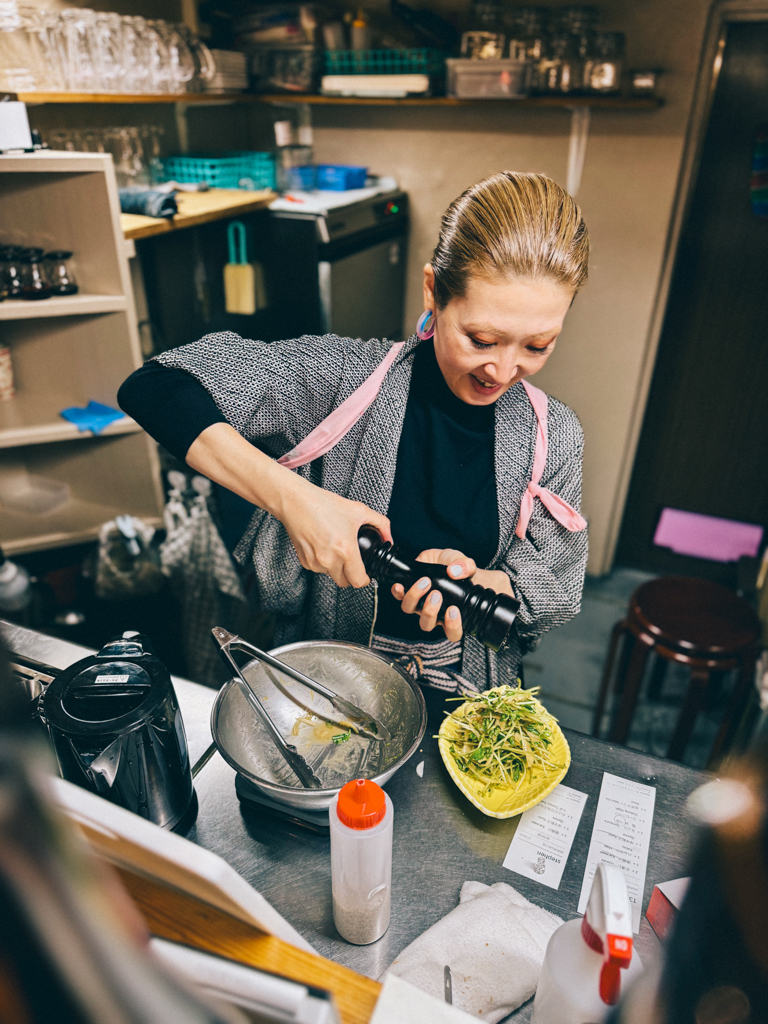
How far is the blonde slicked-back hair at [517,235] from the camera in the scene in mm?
1090

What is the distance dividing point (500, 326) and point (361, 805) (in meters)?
0.79

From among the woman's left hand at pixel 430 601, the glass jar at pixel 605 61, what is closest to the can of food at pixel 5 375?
the woman's left hand at pixel 430 601

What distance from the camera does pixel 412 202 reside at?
3229 mm

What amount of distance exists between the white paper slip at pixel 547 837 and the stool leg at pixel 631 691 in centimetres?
129

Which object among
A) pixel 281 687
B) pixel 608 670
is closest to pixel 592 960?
pixel 281 687

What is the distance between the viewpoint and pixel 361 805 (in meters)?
0.75

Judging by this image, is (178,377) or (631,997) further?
(178,377)

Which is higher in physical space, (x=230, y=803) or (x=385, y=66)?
(x=385, y=66)

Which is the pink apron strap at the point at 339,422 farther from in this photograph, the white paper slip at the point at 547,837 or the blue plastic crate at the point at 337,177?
the blue plastic crate at the point at 337,177

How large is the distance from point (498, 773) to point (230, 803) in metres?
0.42

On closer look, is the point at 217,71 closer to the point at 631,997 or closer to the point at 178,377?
the point at 178,377

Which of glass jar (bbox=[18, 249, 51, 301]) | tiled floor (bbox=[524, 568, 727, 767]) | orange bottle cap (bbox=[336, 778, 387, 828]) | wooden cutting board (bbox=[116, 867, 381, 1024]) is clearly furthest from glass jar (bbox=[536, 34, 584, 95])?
wooden cutting board (bbox=[116, 867, 381, 1024])

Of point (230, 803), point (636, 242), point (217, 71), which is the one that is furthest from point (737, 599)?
point (217, 71)

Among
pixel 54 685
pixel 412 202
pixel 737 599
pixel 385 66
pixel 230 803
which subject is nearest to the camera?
pixel 54 685
